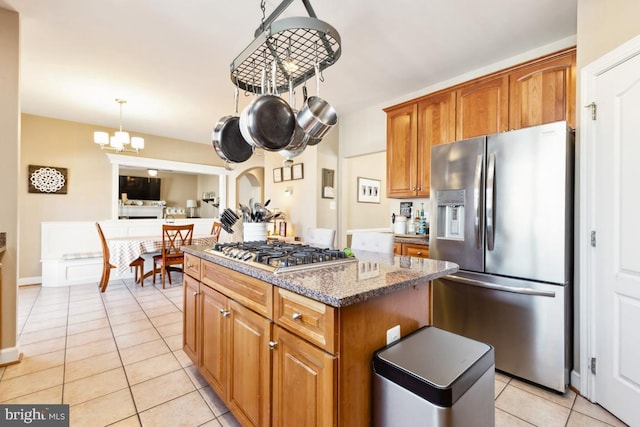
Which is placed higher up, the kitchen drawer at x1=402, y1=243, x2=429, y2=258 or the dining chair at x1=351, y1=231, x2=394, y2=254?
the dining chair at x1=351, y1=231, x2=394, y2=254

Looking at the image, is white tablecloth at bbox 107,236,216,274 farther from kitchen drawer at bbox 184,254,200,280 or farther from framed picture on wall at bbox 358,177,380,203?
framed picture on wall at bbox 358,177,380,203

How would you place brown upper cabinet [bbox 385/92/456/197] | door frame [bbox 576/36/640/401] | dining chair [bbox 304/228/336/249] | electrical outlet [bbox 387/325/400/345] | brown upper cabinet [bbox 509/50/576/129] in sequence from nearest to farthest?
electrical outlet [bbox 387/325/400/345] < door frame [bbox 576/36/640/401] < brown upper cabinet [bbox 509/50/576/129] < dining chair [bbox 304/228/336/249] < brown upper cabinet [bbox 385/92/456/197]

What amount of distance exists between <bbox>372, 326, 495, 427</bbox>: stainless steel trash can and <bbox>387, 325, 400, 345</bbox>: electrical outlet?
3cm

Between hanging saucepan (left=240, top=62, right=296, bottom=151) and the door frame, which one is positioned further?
the door frame

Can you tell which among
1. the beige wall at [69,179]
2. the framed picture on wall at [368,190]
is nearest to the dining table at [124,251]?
the beige wall at [69,179]

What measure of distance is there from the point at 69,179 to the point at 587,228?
21.5 feet

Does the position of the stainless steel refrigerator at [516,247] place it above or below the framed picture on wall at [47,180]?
below

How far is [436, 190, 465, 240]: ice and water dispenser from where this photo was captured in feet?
7.70

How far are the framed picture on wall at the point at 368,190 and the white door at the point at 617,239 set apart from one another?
355 cm

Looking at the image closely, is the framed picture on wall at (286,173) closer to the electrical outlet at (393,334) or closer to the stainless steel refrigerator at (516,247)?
the stainless steel refrigerator at (516,247)

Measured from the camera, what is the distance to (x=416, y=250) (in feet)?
9.37

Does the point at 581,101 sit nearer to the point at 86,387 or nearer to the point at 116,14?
the point at 116,14

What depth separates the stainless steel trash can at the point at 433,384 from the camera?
2.94ft

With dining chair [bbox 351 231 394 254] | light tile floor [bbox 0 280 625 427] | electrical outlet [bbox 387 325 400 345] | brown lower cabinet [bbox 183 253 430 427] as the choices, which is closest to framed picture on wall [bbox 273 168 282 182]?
light tile floor [bbox 0 280 625 427]
